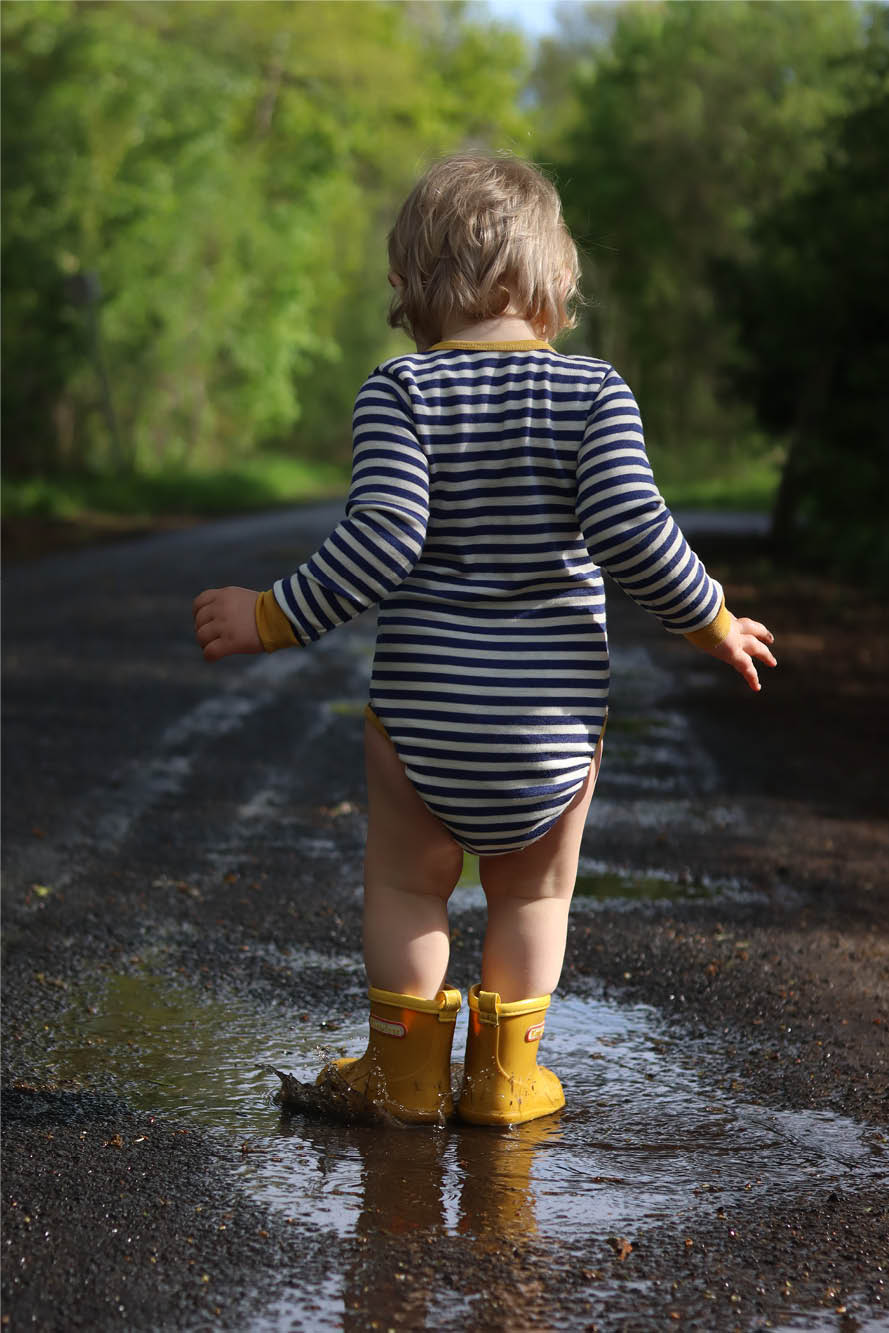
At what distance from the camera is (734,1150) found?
3.00 meters

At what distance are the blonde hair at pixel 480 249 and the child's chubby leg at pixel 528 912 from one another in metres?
0.83

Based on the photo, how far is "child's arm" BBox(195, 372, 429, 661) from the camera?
2902 millimetres

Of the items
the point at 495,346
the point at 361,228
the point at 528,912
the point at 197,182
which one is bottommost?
the point at 528,912

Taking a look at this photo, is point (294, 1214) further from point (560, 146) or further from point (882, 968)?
point (560, 146)

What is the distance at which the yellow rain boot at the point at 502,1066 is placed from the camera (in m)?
3.10

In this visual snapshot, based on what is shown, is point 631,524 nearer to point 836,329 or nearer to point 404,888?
point 404,888

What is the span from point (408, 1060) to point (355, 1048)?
0.43 metres

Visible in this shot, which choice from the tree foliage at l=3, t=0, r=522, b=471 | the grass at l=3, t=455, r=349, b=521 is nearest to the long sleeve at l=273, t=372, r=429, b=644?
the tree foliage at l=3, t=0, r=522, b=471

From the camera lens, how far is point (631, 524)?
9.61 ft

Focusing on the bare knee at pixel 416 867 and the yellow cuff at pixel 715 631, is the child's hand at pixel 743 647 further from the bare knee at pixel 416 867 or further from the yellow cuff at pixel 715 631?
the bare knee at pixel 416 867

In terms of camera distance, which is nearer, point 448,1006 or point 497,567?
point 497,567

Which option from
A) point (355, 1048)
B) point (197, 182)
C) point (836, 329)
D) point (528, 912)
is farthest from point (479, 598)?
point (197, 182)

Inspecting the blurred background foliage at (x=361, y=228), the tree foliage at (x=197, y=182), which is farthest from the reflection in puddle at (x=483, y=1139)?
the tree foliage at (x=197, y=182)

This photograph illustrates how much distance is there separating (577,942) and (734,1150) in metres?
1.37
